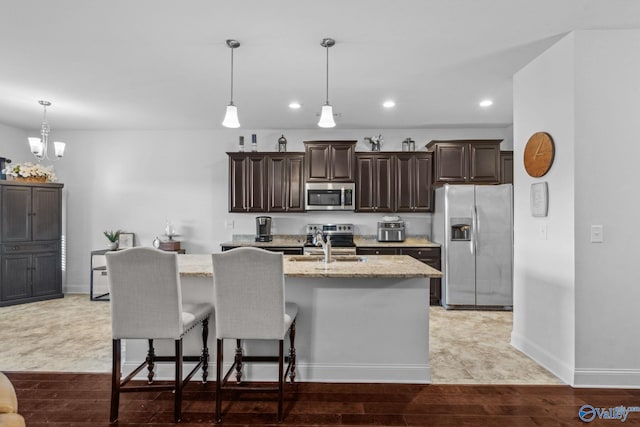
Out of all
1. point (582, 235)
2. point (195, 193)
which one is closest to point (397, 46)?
point (582, 235)

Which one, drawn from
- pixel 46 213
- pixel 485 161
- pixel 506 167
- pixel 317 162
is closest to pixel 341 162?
pixel 317 162

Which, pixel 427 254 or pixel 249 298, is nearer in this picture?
pixel 249 298

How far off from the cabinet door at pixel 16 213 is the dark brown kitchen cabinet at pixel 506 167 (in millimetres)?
6610

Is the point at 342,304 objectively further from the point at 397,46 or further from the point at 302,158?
the point at 302,158

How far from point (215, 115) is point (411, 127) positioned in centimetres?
284

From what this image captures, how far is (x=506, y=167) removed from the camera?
5.20 metres

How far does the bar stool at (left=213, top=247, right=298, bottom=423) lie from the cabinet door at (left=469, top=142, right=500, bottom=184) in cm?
384

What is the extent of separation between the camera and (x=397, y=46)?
290 centimetres

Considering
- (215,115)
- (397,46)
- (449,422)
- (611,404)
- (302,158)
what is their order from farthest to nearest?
(302,158) → (215,115) → (397,46) → (611,404) → (449,422)

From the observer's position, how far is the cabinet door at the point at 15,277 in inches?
192

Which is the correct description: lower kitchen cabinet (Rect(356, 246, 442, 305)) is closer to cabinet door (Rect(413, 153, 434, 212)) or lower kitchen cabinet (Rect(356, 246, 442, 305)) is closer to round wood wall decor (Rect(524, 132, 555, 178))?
cabinet door (Rect(413, 153, 434, 212))

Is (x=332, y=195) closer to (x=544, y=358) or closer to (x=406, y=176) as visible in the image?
(x=406, y=176)

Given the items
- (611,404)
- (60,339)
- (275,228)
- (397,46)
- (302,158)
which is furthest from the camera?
(275,228)

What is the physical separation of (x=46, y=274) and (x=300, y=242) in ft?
12.0
